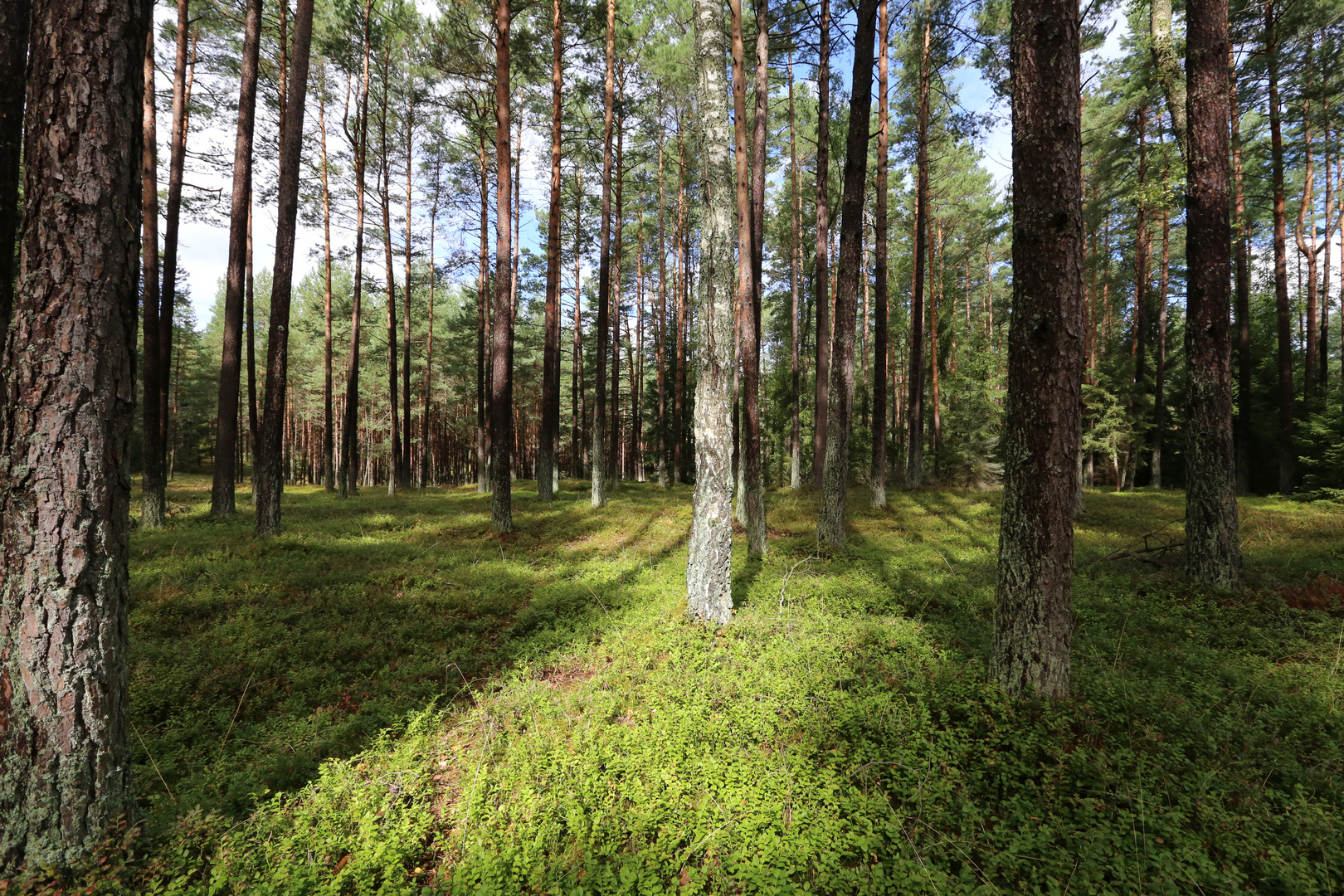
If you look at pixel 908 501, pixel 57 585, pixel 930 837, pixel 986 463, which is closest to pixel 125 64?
pixel 57 585

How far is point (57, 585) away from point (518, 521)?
10.2 metres

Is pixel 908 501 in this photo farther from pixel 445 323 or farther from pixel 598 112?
pixel 445 323

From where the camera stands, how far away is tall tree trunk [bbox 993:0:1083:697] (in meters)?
3.72

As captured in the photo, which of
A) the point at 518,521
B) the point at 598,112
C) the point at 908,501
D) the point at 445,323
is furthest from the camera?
the point at 445,323

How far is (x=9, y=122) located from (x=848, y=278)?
981 cm

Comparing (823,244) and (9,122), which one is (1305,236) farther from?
(9,122)

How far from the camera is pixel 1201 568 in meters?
6.56

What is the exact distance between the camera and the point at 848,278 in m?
9.12

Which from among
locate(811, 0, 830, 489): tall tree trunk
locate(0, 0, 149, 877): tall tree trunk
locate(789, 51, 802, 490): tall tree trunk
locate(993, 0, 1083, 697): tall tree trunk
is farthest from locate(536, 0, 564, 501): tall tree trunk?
locate(993, 0, 1083, 697): tall tree trunk

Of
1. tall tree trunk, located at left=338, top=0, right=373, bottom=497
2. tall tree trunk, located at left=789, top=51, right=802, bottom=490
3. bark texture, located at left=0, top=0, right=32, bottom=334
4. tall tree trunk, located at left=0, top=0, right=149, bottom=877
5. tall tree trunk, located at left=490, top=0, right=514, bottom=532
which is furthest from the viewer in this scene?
tall tree trunk, located at left=789, top=51, right=802, bottom=490

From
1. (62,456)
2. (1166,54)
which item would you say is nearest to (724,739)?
(62,456)

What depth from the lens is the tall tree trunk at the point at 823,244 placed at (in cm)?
1137

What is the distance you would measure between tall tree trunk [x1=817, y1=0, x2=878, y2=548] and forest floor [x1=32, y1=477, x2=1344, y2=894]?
244 centimetres

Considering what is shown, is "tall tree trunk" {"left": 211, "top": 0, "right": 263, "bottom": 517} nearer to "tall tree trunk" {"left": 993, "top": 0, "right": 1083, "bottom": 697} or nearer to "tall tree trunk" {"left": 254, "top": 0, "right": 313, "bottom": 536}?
"tall tree trunk" {"left": 254, "top": 0, "right": 313, "bottom": 536}
